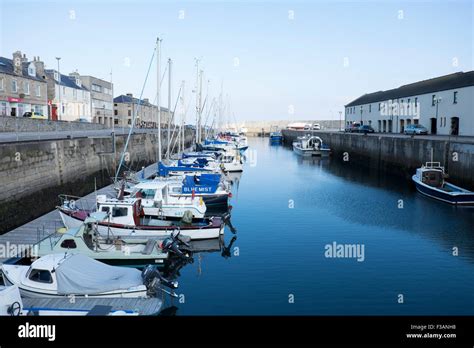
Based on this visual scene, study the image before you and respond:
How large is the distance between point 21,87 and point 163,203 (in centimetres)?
3578

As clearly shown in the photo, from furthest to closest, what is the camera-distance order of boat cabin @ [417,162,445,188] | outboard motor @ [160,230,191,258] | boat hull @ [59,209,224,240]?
boat cabin @ [417,162,445,188]
boat hull @ [59,209,224,240]
outboard motor @ [160,230,191,258]

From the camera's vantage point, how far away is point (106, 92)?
9375cm

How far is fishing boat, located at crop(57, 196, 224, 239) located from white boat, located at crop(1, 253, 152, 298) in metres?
5.16

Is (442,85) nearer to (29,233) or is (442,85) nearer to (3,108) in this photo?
(3,108)

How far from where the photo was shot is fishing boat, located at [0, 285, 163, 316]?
10562 mm

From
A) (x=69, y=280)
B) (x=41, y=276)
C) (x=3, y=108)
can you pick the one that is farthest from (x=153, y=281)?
(x=3, y=108)

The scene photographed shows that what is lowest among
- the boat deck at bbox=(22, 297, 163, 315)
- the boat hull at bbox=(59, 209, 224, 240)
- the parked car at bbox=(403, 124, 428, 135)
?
the boat deck at bbox=(22, 297, 163, 315)

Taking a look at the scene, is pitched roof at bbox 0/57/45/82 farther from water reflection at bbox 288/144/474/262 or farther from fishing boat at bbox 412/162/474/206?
fishing boat at bbox 412/162/474/206

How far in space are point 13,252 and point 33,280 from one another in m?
4.22

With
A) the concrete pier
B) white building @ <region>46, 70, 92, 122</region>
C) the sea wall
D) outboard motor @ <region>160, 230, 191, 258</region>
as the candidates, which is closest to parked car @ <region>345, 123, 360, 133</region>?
the concrete pier

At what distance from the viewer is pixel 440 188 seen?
32.8 metres
